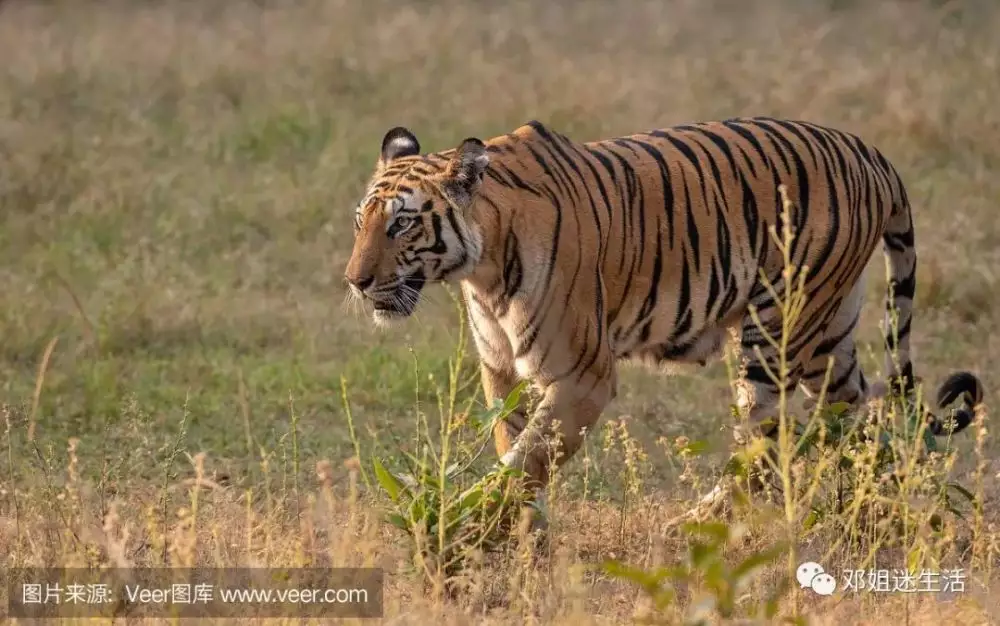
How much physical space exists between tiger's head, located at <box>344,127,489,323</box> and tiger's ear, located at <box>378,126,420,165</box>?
0.25 metres

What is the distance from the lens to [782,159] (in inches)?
210

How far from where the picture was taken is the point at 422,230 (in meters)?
4.68

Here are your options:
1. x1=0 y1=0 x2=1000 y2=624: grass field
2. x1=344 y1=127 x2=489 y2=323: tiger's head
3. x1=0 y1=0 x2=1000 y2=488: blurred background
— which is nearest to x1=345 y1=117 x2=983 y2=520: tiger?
x1=344 y1=127 x2=489 y2=323: tiger's head

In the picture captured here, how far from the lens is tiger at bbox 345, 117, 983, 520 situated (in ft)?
15.4

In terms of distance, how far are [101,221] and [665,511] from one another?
462cm

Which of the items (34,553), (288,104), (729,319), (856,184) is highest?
(288,104)

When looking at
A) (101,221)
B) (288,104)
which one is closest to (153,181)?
(101,221)

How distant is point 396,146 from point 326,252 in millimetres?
3885

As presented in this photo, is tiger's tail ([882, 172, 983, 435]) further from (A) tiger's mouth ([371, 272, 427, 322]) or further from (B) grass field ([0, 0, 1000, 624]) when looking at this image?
(A) tiger's mouth ([371, 272, 427, 322])

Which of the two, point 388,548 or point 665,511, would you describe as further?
point 665,511

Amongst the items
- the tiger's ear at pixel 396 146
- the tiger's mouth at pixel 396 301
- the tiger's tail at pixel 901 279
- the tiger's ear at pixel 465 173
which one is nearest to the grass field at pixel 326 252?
the tiger's mouth at pixel 396 301

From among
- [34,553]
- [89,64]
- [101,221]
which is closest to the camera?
[34,553]

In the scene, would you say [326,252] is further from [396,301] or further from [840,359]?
[396,301]

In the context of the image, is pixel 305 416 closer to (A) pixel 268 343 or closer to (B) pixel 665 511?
(A) pixel 268 343
